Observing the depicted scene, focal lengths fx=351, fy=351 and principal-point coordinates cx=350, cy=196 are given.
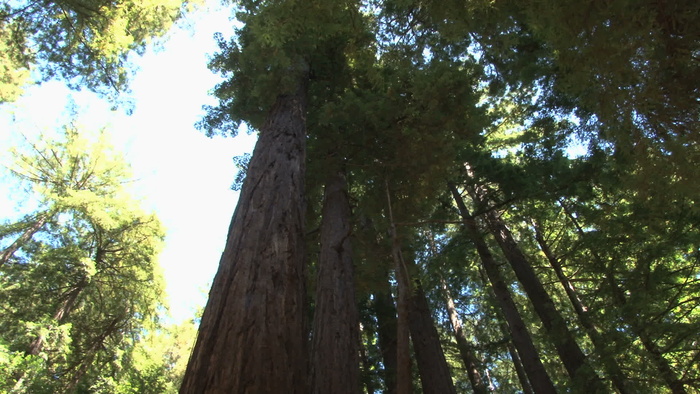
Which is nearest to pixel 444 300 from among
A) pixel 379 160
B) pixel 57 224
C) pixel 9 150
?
pixel 379 160

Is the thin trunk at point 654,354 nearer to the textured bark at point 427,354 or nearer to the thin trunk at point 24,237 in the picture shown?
the textured bark at point 427,354

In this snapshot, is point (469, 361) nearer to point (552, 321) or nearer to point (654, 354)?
point (552, 321)

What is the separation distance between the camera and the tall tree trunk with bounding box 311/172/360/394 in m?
3.49

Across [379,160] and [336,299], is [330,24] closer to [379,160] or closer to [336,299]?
[379,160]

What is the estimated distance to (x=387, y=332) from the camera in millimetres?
8352

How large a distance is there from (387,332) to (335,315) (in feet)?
15.8

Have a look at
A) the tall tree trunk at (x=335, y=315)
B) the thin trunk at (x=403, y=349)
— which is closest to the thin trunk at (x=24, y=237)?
the tall tree trunk at (x=335, y=315)

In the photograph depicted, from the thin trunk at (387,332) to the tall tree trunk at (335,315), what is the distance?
2992mm

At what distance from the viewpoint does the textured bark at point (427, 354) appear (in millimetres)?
5609

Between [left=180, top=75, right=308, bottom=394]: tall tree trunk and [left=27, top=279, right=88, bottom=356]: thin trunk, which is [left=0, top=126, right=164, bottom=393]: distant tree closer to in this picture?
[left=27, top=279, right=88, bottom=356]: thin trunk

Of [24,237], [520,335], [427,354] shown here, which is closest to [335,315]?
[427,354]

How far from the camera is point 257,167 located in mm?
3686

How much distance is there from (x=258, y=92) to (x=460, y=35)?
3.10 m

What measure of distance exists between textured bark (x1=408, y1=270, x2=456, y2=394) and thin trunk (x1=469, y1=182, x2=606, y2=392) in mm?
2142
